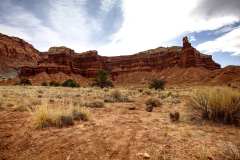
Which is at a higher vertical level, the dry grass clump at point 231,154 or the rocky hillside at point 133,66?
the rocky hillside at point 133,66

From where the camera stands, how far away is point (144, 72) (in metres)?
84.8

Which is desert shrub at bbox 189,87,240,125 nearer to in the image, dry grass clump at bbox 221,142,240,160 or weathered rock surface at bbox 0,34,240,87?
dry grass clump at bbox 221,142,240,160

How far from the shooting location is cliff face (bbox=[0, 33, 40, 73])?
102925 millimetres

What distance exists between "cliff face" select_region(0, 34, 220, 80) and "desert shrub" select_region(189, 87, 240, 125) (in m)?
72.7

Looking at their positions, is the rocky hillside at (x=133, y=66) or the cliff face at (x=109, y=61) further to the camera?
the cliff face at (x=109, y=61)

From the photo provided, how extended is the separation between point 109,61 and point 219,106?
97536mm

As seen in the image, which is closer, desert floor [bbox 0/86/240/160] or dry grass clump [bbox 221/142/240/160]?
dry grass clump [bbox 221/142/240/160]

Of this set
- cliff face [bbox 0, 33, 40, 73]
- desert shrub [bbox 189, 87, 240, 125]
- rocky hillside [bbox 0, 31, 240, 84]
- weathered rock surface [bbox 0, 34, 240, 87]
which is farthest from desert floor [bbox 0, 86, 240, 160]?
cliff face [bbox 0, 33, 40, 73]

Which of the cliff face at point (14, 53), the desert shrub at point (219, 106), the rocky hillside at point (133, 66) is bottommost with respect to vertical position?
the desert shrub at point (219, 106)

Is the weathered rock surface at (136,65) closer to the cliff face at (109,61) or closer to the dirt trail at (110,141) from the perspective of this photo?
the cliff face at (109,61)

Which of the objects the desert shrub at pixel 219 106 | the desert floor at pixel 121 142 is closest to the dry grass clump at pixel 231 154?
the desert floor at pixel 121 142

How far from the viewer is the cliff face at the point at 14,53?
103 metres

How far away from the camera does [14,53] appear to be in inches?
4525

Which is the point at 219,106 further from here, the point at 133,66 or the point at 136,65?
the point at 133,66
